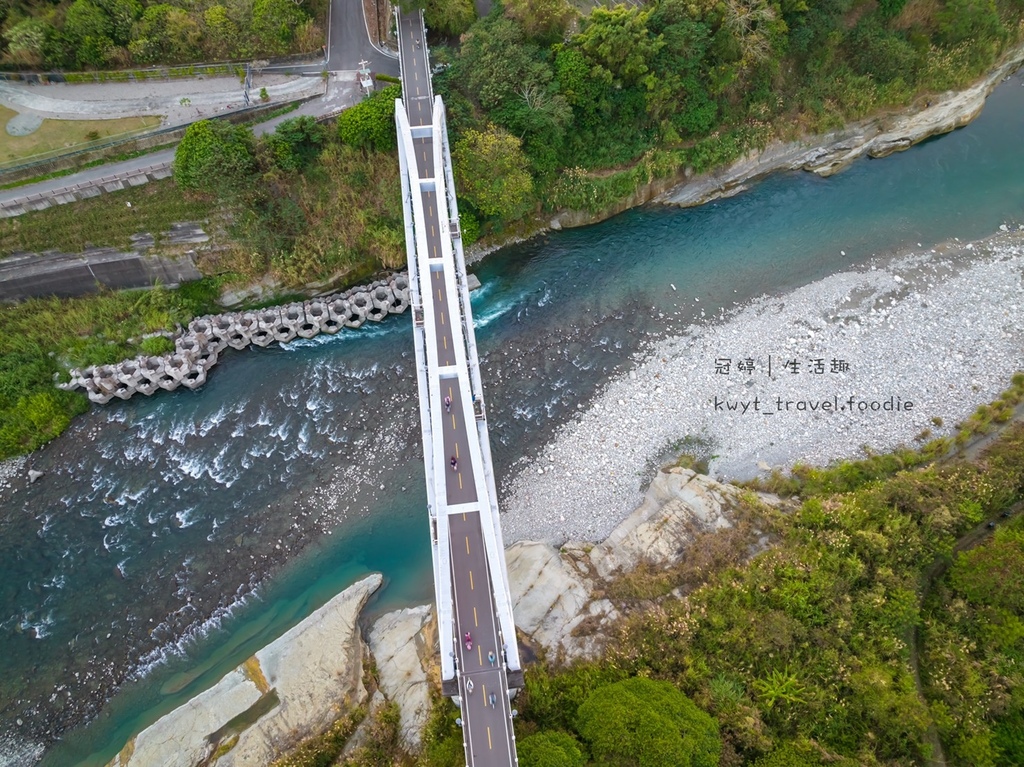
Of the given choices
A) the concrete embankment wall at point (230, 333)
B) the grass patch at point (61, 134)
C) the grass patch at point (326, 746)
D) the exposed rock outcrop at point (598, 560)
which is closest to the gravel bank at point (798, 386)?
the exposed rock outcrop at point (598, 560)

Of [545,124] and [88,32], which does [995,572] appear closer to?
[545,124]

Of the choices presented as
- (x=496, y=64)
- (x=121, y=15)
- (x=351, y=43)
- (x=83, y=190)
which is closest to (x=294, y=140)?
(x=351, y=43)

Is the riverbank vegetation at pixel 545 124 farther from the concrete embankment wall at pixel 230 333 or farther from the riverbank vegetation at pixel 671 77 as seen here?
the concrete embankment wall at pixel 230 333

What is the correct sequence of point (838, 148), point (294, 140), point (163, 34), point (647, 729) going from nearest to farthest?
point (647, 729), point (294, 140), point (163, 34), point (838, 148)

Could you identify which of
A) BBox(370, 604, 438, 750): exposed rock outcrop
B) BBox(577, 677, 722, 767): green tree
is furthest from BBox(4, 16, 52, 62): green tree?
BBox(577, 677, 722, 767): green tree

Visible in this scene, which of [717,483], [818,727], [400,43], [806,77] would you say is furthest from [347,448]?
[806,77]

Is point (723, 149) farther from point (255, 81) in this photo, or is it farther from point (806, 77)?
point (255, 81)

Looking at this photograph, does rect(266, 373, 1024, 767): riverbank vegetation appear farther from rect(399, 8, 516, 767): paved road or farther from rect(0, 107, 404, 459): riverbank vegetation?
rect(0, 107, 404, 459): riverbank vegetation
